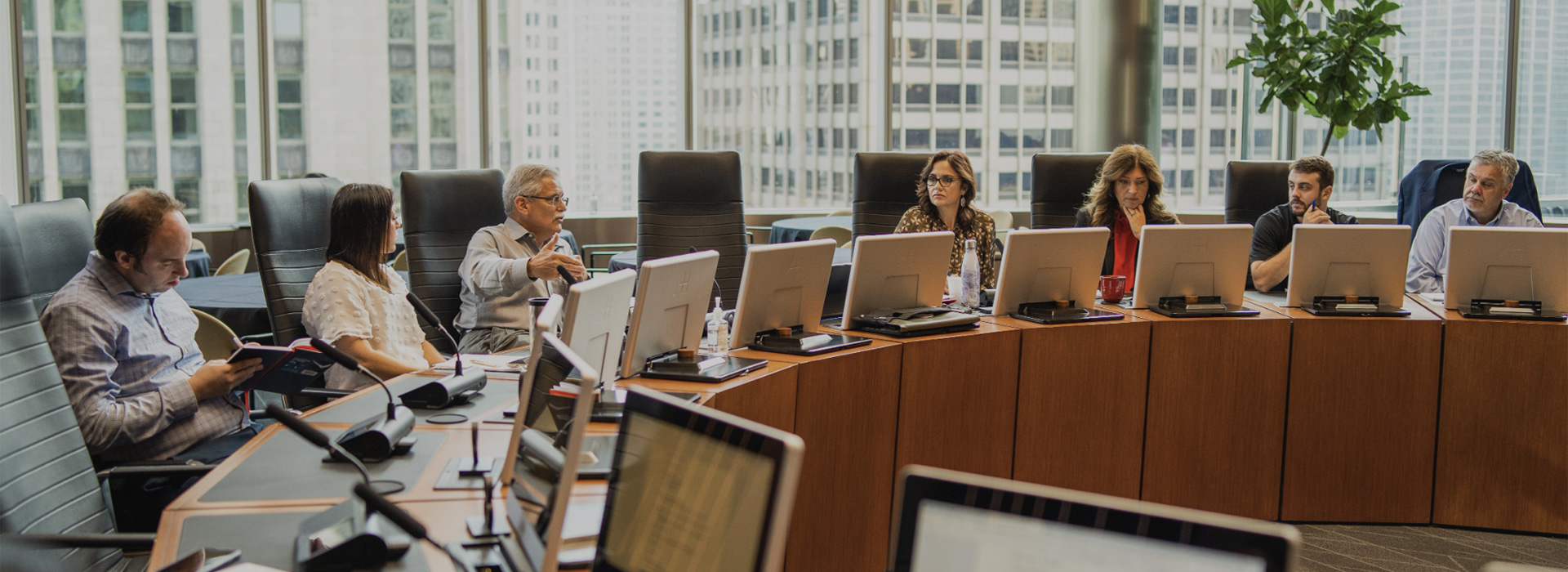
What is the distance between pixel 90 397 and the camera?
2176 millimetres

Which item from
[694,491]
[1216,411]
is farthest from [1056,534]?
[1216,411]

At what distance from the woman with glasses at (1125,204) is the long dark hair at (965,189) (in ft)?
1.45

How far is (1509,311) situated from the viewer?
3.38 m

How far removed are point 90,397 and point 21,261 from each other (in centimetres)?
36

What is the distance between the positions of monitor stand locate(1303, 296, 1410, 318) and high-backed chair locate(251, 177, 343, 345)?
3.13m

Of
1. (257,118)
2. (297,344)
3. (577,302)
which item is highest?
(257,118)

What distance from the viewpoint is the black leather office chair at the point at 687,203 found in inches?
179

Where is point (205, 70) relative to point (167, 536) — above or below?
above

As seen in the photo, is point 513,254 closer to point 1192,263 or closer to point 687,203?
point 687,203

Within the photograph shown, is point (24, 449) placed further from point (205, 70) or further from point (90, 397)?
point (205, 70)

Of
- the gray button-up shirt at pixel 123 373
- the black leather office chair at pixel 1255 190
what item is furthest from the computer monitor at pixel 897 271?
the black leather office chair at pixel 1255 190

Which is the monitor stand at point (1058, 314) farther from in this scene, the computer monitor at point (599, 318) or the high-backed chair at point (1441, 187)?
the high-backed chair at point (1441, 187)

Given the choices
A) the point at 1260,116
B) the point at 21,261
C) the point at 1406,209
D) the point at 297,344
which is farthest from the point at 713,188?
the point at 1260,116

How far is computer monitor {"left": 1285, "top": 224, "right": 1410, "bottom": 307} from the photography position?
3445mm
